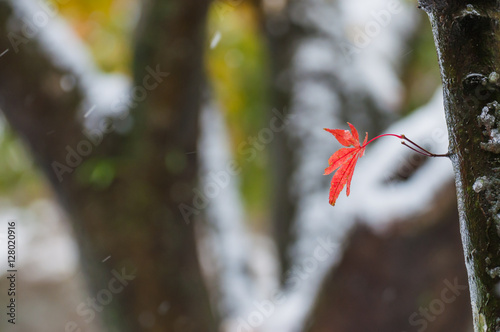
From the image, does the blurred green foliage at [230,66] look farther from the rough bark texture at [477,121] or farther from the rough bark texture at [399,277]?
the rough bark texture at [477,121]

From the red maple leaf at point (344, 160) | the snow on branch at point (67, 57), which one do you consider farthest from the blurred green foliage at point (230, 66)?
the red maple leaf at point (344, 160)

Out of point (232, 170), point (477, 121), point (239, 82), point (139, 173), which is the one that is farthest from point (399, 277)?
point (239, 82)

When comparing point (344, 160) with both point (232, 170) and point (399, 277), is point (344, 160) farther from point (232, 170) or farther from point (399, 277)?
point (232, 170)

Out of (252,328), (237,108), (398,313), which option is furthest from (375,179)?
(237,108)

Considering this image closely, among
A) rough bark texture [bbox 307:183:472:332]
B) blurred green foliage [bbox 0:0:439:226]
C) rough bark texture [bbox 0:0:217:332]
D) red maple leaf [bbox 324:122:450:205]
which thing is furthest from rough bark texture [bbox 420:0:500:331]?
blurred green foliage [bbox 0:0:439:226]

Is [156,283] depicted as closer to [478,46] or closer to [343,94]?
→ [343,94]
